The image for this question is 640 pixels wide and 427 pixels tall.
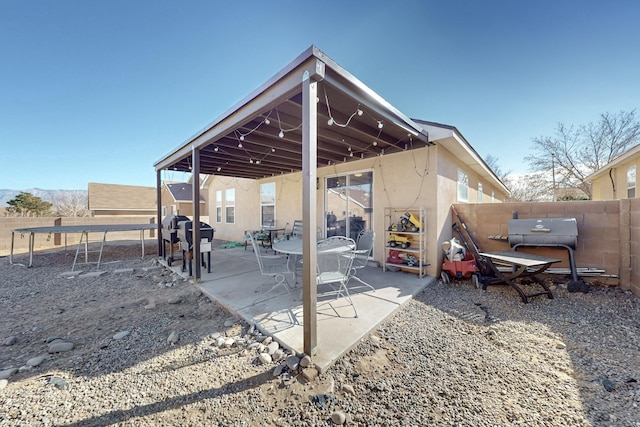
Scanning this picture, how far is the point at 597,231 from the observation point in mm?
3922

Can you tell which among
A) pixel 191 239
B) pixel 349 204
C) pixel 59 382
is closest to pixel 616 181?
pixel 349 204

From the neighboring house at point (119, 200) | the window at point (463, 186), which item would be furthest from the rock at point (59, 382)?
the neighboring house at point (119, 200)

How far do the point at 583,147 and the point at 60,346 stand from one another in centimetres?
2279

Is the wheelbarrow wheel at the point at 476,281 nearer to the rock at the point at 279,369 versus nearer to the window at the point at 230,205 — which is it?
the rock at the point at 279,369

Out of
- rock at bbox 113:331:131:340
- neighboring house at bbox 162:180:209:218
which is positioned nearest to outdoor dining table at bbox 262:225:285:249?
rock at bbox 113:331:131:340

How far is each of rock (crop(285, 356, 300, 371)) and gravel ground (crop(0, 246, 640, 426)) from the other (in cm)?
1

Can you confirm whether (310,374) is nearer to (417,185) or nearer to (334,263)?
(334,263)

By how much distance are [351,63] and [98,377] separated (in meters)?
7.97

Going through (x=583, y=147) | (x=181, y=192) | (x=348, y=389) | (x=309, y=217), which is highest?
(x=583, y=147)

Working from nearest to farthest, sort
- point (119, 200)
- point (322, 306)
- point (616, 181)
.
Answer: point (322, 306) < point (616, 181) < point (119, 200)

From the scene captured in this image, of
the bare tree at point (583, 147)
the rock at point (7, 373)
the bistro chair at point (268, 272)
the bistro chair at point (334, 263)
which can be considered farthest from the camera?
the bare tree at point (583, 147)

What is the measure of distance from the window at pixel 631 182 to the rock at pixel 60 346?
40.2 ft

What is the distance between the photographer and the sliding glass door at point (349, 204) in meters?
5.67

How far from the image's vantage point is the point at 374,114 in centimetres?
327
